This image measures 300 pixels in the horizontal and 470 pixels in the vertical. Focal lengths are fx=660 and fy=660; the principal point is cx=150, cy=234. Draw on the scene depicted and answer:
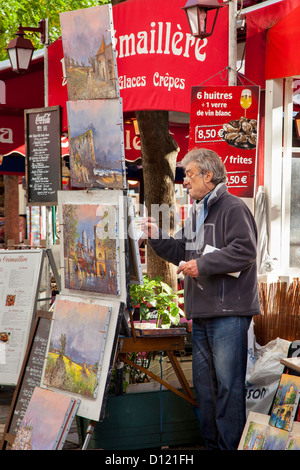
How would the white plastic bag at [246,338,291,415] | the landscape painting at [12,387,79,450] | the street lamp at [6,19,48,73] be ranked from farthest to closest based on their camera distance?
the street lamp at [6,19,48,73], the white plastic bag at [246,338,291,415], the landscape painting at [12,387,79,450]

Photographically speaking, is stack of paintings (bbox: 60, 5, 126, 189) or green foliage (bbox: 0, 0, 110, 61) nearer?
stack of paintings (bbox: 60, 5, 126, 189)

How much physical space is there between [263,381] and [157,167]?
9.72 feet

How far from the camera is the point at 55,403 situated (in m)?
3.55

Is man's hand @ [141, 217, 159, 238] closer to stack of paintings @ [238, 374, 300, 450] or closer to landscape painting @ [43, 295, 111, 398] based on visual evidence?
landscape painting @ [43, 295, 111, 398]

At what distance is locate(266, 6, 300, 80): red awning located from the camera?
515cm

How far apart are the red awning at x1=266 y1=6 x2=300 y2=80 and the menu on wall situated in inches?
21.0

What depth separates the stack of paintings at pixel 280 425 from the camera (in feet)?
9.79

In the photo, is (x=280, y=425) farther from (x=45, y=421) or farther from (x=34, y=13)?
(x=34, y=13)

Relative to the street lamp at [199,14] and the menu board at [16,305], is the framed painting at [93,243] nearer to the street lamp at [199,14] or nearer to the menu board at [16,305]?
the menu board at [16,305]

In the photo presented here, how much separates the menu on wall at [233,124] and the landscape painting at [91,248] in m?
1.64

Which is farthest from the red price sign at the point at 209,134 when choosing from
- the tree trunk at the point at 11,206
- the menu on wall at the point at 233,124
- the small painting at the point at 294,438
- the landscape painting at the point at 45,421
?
the tree trunk at the point at 11,206

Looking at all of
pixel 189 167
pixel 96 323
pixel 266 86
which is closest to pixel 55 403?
pixel 96 323

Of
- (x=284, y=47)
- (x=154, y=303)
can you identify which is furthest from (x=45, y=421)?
(x=284, y=47)

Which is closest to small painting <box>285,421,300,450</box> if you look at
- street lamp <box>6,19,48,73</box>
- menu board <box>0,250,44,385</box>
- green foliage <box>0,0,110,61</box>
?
menu board <box>0,250,44,385</box>
